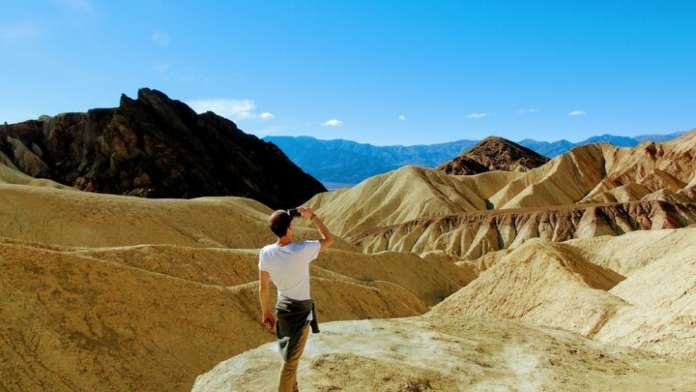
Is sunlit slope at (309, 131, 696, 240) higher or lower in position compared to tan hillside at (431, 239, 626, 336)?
higher

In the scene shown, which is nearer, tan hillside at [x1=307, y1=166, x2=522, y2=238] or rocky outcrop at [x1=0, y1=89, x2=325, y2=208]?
rocky outcrop at [x1=0, y1=89, x2=325, y2=208]

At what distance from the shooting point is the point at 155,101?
109 meters

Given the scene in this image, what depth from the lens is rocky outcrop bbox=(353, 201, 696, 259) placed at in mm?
74125

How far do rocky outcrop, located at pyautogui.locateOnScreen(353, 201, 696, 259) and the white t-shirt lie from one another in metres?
72.4

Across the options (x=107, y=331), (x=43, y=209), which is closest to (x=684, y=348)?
(x=107, y=331)

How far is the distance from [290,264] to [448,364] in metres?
3.68

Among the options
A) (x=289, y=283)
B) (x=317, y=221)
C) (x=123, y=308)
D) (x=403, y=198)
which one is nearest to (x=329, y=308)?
(x=123, y=308)

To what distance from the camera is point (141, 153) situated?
9475 centimetres

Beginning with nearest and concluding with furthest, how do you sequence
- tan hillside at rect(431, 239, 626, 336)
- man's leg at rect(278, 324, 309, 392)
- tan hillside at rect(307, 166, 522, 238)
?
1. man's leg at rect(278, 324, 309, 392)
2. tan hillside at rect(431, 239, 626, 336)
3. tan hillside at rect(307, 166, 522, 238)

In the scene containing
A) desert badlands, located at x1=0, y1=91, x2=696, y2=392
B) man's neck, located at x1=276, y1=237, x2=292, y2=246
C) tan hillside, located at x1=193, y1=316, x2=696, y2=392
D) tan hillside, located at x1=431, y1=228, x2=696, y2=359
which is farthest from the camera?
tan hillside, located at x1=431, y1=228, x2=696, y2=359

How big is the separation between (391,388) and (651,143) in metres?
112

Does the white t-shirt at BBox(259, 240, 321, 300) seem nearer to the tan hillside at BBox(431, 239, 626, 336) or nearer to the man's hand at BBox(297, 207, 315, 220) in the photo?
the man's hand at BBox(297, 207, 315, 220)

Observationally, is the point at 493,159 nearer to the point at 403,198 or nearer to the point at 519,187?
the point at 519,187

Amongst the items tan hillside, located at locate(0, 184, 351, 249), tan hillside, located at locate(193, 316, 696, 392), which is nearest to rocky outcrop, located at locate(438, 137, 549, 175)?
tan hillside, located at locate(0, 184, 351, 249)
